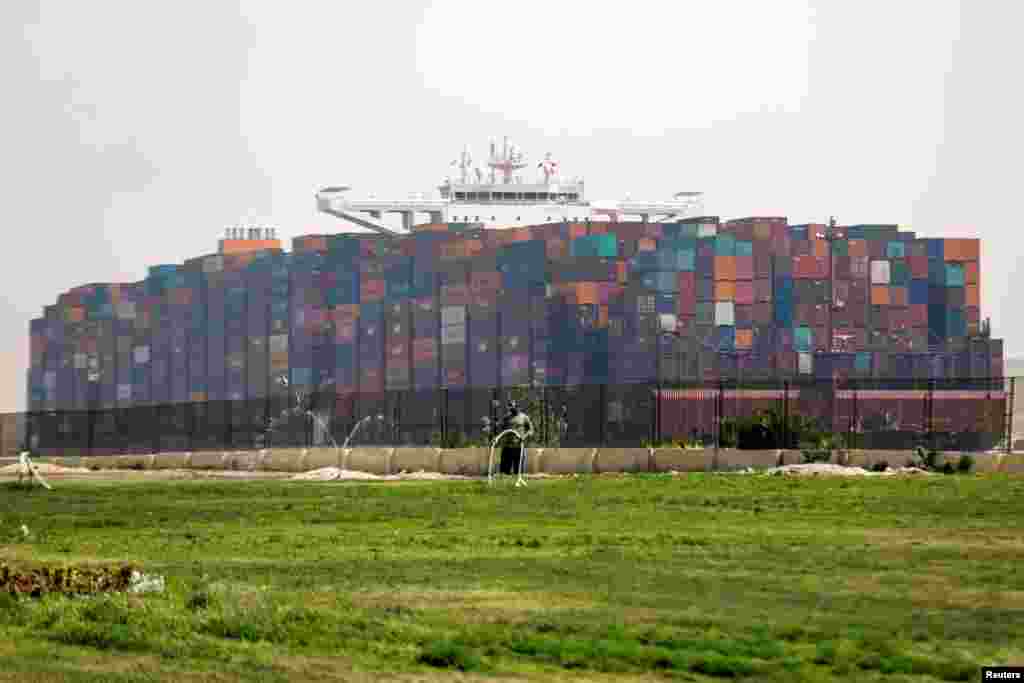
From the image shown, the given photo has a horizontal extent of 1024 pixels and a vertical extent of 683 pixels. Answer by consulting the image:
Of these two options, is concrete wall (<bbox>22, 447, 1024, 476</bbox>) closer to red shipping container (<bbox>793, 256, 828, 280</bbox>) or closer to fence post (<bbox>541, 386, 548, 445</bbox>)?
fence post (<bbox>541, 386, 548, 445</bbox>)

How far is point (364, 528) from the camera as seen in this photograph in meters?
22.4

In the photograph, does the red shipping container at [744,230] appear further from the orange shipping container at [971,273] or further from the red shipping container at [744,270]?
the orange shipping container at [971,273]

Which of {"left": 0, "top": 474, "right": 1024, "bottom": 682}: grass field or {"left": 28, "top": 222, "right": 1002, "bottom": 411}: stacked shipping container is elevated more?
{"left": 28, "top": 222, "right": 1002, "bottom": 411}: stacked shipping container

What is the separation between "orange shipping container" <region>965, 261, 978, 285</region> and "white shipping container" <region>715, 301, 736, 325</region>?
55.2 feet

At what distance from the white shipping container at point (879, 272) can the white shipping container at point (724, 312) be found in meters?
10.0

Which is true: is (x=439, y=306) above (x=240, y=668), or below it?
above

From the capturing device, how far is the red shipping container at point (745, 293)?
138 m

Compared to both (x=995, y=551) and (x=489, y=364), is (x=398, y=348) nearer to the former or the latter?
(x=489, y=364)

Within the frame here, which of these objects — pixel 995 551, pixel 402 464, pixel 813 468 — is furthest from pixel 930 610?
pixel 402 464

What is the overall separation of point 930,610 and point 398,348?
136827mm

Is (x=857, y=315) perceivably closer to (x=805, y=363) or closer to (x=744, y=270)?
(x=744, y=270)

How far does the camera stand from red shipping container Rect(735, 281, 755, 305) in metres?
138

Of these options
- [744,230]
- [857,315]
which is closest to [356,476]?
[857,315]

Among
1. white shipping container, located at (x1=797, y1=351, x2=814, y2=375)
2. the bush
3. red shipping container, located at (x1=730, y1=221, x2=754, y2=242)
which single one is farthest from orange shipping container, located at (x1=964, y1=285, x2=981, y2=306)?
the bush
